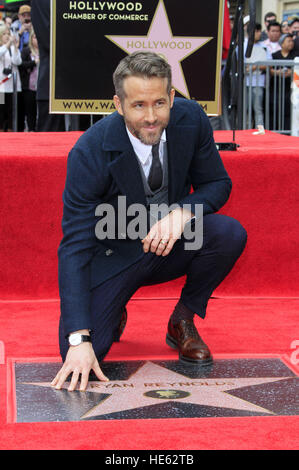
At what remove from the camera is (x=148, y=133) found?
2510mm

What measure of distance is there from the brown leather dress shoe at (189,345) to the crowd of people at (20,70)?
6269 mm

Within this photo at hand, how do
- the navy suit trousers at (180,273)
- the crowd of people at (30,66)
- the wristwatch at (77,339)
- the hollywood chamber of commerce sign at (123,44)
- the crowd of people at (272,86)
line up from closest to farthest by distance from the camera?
the wristwatch at (77,339)
the navy suit trousers at (180,273)
the hollywood chamber of commerce sign at (123,44)
the crowd of people at (272,86)
the crowd of people at (30,66)

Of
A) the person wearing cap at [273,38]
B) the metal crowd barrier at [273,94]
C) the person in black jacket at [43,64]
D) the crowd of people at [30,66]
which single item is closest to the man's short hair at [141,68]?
the person in black jacket at [43,64]

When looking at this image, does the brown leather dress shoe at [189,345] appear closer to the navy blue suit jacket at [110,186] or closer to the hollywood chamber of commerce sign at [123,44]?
the navy blue suit jacket at [110,186]

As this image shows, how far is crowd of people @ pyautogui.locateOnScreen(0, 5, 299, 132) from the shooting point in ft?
26.0

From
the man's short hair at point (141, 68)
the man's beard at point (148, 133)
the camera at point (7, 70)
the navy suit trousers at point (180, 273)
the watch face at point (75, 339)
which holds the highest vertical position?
the camera at point (7, 70)

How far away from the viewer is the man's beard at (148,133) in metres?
2.49

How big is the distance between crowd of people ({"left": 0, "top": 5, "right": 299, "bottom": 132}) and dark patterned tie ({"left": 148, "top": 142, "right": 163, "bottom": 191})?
4.98 meters

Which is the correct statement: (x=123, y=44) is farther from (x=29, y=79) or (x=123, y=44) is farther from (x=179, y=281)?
(x=29, y=79)

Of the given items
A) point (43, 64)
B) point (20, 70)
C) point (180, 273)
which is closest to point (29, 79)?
point (20, 70)

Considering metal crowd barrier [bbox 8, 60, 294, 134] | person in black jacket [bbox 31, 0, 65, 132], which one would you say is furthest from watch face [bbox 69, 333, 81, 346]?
metal crowd barrier [bbox 8, 60, 294, 134]

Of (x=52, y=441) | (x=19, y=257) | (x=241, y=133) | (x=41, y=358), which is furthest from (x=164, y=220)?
(x=241, y=133)

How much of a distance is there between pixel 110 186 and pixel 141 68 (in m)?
0.44
